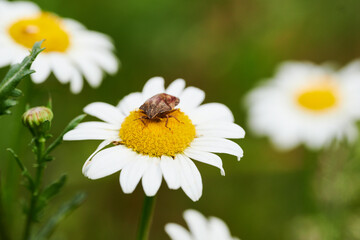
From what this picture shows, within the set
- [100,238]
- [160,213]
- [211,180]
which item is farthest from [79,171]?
[211,180]

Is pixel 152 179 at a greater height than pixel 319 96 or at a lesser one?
lesser

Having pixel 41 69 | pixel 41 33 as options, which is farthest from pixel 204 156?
pixel 41 33

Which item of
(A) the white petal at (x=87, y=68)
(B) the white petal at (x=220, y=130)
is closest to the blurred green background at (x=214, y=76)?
(A) the white petal at (x=87, y=68)

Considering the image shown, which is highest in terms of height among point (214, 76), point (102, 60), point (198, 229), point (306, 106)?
point (214, 76)

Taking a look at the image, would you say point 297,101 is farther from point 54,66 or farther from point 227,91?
point 54,66

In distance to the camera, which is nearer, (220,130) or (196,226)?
(220,130)

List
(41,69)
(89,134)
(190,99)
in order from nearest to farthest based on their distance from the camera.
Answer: (89,134), (190,99), (41,69)

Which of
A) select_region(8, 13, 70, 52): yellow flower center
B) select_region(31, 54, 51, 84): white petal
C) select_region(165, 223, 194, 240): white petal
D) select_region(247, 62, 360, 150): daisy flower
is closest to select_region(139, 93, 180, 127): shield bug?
select_region(165, 223, 194, 240): white petal

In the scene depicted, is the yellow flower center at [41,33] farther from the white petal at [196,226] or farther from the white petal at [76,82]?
the white petal at [196,226]

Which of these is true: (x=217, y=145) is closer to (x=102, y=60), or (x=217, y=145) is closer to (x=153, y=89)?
(x=153, y=89)
